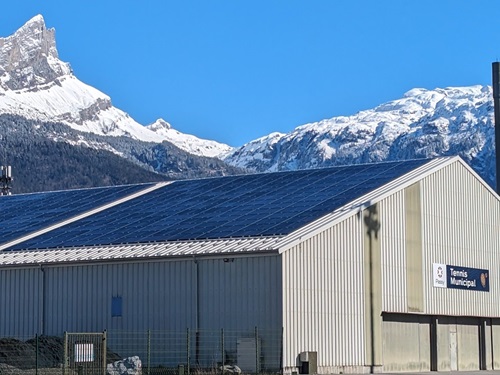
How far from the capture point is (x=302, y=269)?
48.1 metres

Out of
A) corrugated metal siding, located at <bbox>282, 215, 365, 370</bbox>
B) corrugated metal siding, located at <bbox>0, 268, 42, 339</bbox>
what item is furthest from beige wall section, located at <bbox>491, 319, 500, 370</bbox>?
corrugated metal siding, located at <bbox>0, 268, 42, 339</bbox>

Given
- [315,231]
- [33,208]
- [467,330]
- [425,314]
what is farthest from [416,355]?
[33,208]

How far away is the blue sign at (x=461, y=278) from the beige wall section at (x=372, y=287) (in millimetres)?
5488

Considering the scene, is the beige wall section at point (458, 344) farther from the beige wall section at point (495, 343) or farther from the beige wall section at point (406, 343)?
the beige wall section at point (406, 343)

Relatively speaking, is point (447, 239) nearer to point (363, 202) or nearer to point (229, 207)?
point (363, 202)

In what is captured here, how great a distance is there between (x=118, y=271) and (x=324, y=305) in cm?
835

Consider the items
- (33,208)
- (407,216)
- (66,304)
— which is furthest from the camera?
(33,208)

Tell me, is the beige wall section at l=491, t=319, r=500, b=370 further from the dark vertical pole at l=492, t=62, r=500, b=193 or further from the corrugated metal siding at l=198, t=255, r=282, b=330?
the corrugated metal siding at l=198, t=255, r=282, b=330

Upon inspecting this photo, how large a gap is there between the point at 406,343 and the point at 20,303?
16.7 meters

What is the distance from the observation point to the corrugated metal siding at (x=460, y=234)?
2276 inches

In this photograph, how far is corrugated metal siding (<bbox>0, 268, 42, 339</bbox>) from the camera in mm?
52719

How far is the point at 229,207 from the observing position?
57500mm

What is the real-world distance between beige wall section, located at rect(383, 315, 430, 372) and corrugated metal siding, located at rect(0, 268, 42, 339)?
14608 millimetres

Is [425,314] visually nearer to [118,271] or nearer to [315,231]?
[315,231]
